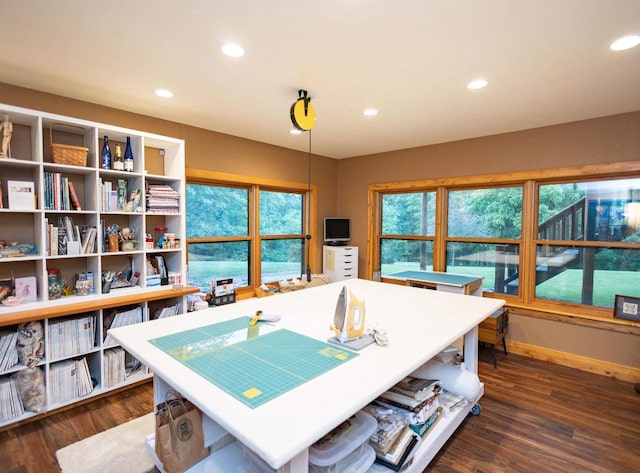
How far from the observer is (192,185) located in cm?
369

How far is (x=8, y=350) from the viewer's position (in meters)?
2.27

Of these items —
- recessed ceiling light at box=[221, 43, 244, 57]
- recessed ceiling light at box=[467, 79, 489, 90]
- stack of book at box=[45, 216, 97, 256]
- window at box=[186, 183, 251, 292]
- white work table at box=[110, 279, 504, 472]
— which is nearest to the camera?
white work table at box=[110, 279, 504, 472]

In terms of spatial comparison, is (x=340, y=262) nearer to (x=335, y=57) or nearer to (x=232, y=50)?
(x=335, y=57)

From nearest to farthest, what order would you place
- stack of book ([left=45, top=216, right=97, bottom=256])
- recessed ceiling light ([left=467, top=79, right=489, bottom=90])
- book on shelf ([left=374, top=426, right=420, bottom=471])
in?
book on shelf ([left=374, top=426, right=420, bottom=471]), recessed ceiling light ([left=467, top=79, right=489, bottom=90]), stack of book ([left=45, top=216, right=97, bottom=256])

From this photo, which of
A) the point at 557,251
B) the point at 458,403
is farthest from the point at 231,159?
the point at 557,251

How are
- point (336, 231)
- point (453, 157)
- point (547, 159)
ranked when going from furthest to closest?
point (336, 231), point (453, 157), point (547, 159)

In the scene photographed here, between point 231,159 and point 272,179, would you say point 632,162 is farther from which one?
point 231,159

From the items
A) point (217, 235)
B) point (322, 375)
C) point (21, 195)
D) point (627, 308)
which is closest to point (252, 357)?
point (322, 375)

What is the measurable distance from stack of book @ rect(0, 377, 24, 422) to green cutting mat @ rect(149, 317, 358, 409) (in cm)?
166

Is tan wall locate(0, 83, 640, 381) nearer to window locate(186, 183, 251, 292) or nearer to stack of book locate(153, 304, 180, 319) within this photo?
window locate(186, 183, 251, 292)

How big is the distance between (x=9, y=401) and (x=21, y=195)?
1.42 metres

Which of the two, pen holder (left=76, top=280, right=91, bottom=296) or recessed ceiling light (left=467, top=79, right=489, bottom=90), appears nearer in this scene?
recessed ceiling light (left=467, top=79, right=489, bottom=90)

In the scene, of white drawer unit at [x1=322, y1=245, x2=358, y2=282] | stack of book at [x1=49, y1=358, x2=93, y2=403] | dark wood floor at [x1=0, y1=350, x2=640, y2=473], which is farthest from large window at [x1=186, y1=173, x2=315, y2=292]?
dark wood floor at [x1=0, y1=350, x2=640, y2=473]

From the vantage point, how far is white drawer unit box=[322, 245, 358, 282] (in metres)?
4.61
